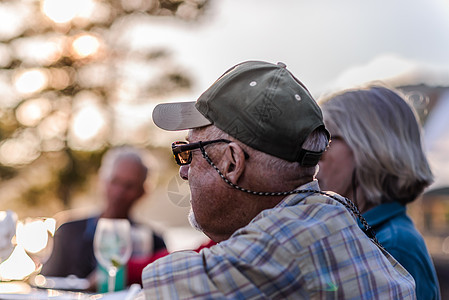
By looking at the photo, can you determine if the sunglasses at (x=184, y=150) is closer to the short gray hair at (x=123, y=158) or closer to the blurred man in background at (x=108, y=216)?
the blurred man in background at (x=108, y=216)

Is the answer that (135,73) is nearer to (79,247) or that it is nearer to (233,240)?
(79,247)

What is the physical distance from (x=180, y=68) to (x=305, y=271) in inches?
408

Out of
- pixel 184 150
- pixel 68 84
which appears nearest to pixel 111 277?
pixel 184 150

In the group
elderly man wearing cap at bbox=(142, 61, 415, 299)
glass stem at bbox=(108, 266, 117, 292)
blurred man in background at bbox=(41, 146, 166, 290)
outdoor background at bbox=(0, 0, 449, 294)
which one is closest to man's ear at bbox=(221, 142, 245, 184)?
elderly man wearing cap at bbox=(142, 61, 415, 299)

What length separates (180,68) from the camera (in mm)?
11281

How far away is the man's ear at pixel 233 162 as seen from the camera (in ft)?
4.22

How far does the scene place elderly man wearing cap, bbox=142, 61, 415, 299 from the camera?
110 cm

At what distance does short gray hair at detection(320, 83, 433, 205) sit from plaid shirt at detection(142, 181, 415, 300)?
1018 mm

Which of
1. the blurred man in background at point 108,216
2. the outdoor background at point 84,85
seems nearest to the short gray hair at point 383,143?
the blurred man in background at point 108,216

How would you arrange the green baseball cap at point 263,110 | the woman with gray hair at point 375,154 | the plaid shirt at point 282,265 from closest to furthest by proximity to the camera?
the plaid shirt at point 282,265 < the green baseball cap at point 263,110 < the woman with gray hair at point 375,154

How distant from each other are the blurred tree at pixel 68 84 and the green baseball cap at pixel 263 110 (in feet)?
32.9

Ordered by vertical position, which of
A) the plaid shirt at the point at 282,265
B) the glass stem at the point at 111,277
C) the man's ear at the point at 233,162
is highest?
the man's ear at the point at 233,162

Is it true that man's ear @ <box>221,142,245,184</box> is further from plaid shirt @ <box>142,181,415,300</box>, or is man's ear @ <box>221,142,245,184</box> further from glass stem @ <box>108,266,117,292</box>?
glass stem @ <box>108,266,117,292</box>

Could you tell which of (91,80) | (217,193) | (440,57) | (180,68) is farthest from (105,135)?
(217,193)
